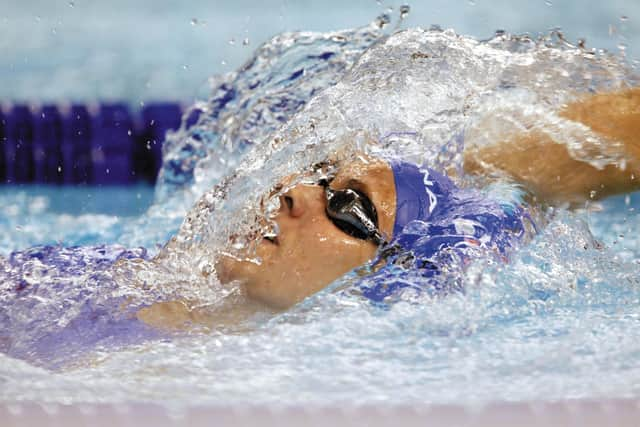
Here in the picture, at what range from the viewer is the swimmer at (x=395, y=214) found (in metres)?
1.00

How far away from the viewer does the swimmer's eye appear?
39.3 inches

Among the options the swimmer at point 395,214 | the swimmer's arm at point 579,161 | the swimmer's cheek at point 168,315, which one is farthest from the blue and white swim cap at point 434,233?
the swimmer's cheek at point 168,315

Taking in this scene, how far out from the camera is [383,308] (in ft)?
3.01

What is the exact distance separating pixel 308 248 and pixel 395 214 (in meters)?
0.14

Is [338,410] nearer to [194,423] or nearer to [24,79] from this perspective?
[194,423]

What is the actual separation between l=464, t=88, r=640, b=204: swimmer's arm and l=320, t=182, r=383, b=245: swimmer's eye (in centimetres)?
32

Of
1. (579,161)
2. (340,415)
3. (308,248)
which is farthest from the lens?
(579,161)

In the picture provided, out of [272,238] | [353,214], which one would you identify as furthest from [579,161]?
[272,238]

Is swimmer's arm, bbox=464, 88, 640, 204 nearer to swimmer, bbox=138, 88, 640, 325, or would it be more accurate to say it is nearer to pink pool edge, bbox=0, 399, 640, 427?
swimmer, bbox=138, 88, 640, 325

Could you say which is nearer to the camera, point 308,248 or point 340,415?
point 340,415

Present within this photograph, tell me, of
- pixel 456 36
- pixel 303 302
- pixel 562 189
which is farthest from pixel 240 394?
pixel 456 36

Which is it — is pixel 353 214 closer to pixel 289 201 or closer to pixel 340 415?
pixel 289 201

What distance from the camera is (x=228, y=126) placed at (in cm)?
174

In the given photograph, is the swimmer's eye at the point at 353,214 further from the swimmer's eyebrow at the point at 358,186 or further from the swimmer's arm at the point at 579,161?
the swimmer's arm at the point at 579,161
